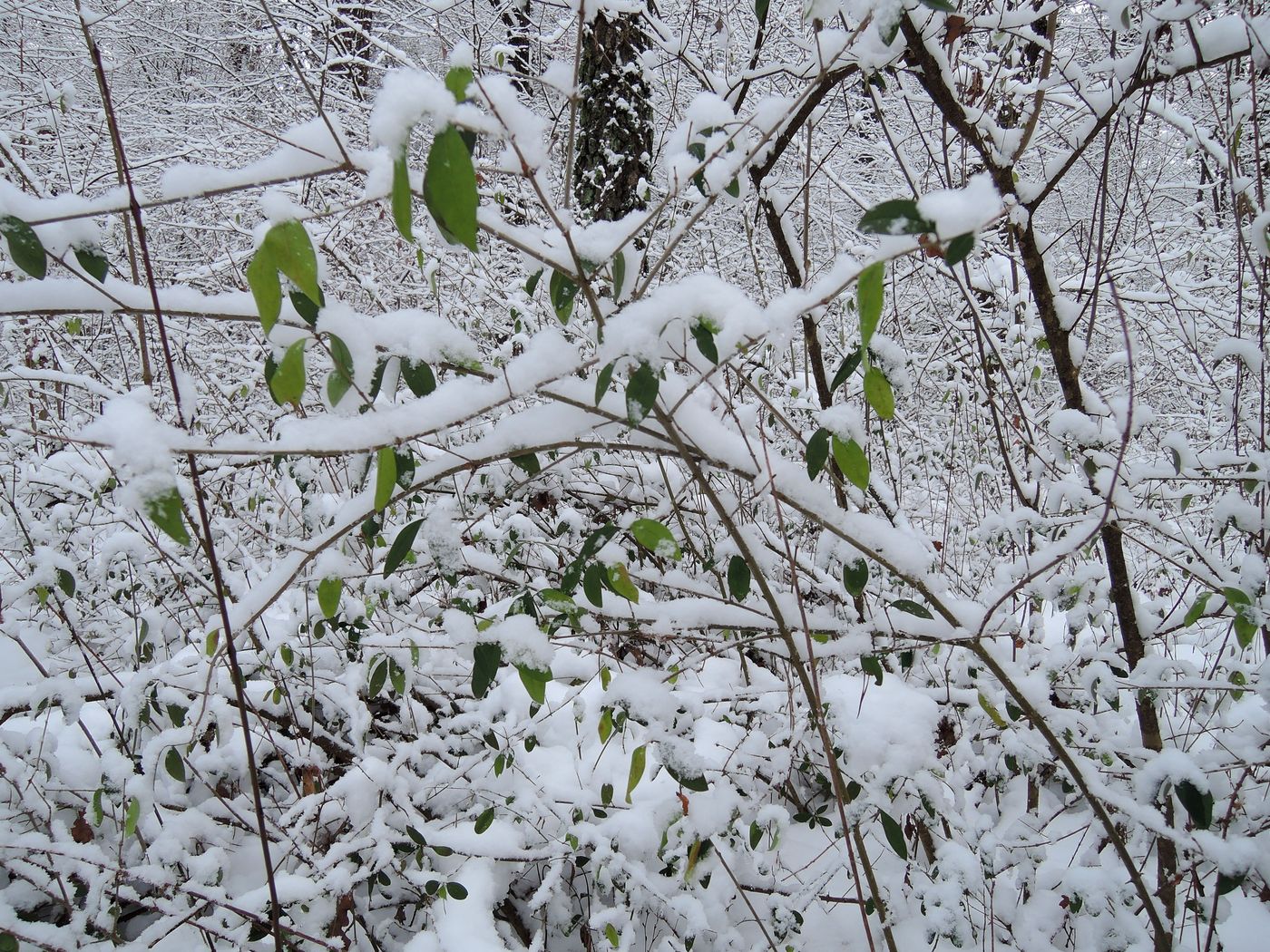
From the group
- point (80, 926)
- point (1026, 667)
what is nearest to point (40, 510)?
point (80, 926)

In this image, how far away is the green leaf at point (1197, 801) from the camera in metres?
1.08

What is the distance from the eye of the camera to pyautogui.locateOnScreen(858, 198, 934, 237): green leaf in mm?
675

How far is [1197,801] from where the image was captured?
1.08 metres

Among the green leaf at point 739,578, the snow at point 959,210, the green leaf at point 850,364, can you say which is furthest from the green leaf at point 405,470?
the snow at point 959,210

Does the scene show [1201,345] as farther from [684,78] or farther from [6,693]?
[6,693]

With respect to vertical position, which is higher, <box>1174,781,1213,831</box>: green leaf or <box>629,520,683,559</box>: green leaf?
<box>1174,781,1213,831</box>: green leaf

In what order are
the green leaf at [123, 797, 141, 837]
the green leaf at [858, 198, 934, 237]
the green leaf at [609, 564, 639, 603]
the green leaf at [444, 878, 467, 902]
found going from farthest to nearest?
the green leaf at [444, 878, 467, 902] < the green leaf at [123, 797, 141, 837] < the green leaf at [609, 564, 639, 603] < the green leaf at [858, 198, 934, 237]

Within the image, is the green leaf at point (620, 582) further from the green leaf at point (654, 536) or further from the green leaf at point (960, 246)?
the green leaf at point (960, 246)

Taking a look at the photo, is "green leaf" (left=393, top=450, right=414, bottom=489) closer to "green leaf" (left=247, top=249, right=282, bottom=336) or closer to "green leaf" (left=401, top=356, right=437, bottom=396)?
"green leaf" (left=401, top=356, right=437, bottom=396)

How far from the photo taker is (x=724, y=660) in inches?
88.9

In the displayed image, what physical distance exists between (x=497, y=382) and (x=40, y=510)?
3.11 m

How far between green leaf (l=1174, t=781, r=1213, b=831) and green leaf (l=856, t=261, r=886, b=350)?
3.27 ft

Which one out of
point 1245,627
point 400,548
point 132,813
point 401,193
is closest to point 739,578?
point 400,548

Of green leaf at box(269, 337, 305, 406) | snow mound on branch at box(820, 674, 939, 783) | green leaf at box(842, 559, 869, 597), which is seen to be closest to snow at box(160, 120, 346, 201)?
green leaf at box(269, 337, 305, 406)
